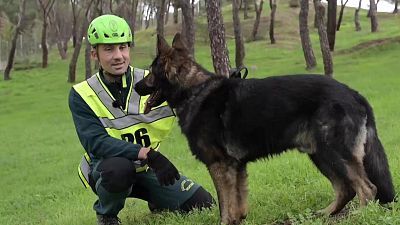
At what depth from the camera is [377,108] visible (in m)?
13.0

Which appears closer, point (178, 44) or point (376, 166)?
point (376, 166)

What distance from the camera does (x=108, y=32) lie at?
16.8 ft

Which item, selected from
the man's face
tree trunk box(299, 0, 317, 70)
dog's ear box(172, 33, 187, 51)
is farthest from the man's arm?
tree trunk box(299, 0, 317, 70)

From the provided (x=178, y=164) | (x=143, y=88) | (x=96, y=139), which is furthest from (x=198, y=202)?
(x=178, y=164)

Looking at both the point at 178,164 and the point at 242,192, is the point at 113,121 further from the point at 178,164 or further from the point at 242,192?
the point at 178,164

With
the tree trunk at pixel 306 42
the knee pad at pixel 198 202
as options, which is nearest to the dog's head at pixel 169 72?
the knee pad at pixel 198 202

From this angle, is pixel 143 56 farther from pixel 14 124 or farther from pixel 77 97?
pixel 77 97

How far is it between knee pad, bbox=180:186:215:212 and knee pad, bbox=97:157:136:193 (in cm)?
81

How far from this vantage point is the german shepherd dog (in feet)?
13.4

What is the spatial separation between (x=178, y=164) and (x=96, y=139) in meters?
5.55

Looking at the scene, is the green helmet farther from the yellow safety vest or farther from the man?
the yellow safety vest

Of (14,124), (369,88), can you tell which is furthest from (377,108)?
(14,124)

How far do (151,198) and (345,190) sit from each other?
2202 millimetres

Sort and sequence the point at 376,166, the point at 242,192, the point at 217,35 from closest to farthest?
the point at 376,166
the point at 242,192
the point at 217,35
